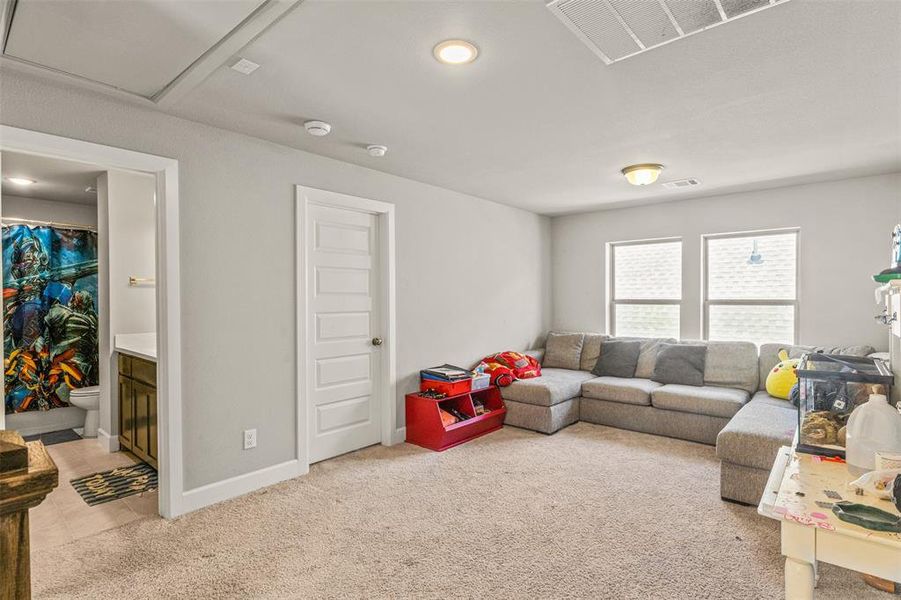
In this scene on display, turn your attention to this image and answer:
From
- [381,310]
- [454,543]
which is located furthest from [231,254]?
[454,543]

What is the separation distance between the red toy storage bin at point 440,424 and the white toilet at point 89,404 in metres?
2.79

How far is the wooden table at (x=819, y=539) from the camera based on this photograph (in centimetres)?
112

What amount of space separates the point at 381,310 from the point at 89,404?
8.99 ft

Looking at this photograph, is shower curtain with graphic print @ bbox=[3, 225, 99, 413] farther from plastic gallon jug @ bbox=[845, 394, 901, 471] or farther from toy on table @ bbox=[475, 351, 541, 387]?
plastic gallon jug @ bbox=[845, 394, 901, 471]

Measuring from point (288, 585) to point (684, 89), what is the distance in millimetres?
3035

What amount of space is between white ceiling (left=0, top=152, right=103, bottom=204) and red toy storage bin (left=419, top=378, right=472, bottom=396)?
2.99 metres

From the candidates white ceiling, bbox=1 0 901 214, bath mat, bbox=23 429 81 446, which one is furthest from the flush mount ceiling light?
bath mat, bbox=23 429 81 446

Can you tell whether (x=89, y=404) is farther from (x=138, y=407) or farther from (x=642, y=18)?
(x=642, y=18)

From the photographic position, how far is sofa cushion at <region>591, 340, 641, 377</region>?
5059mm

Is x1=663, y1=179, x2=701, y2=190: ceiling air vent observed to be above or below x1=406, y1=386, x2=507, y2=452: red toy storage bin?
above

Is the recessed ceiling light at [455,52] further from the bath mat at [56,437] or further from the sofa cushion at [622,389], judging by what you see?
the bath mat at [56,437]

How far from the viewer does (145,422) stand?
140 inches

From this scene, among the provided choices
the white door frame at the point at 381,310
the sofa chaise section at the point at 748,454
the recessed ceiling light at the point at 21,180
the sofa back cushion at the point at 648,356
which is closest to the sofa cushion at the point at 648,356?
the sofa back cushion at the point at 648,356

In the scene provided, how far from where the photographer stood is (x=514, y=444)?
163 inches
